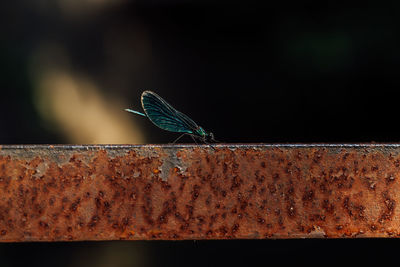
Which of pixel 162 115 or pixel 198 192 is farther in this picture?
pixel 162 115

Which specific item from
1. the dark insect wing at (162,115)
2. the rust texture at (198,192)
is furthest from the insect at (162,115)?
the rust texture at (198,192)

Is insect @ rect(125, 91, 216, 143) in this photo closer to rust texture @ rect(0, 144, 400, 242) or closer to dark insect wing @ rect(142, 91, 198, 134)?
dark insect wing @ rect(142, 91, 198, 134)

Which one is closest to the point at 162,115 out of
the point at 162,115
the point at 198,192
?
the point at 162,115

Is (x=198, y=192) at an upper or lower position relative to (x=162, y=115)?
lower

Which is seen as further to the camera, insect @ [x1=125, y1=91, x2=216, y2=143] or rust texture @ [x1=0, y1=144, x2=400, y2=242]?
insect @ [x1=125, y1=91, x2=216, y2=143]

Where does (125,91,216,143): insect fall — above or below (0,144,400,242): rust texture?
above

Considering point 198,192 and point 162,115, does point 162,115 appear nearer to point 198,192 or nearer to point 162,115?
point 162,115

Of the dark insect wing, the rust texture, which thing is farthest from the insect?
the rust texture
